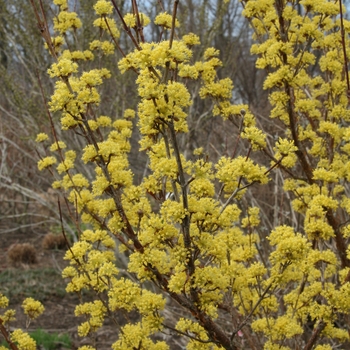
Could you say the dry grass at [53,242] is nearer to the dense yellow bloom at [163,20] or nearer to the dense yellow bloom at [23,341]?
the dense yellow bloom at [23,341]

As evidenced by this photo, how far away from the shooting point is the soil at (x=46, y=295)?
6.98 meters

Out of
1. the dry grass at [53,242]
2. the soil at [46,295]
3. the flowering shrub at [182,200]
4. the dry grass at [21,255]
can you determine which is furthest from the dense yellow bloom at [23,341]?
the dry grass at [53,242]

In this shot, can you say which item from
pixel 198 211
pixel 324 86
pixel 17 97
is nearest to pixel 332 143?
pixel 324 86

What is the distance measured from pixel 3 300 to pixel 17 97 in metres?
4.11

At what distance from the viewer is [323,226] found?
249 centimetres

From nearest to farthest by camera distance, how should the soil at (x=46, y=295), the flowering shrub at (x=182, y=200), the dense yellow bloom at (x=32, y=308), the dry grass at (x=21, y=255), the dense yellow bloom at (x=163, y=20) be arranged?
the flowering shrub at (x=182, y=200)
the dense yellow bloom at (x=163, y=20)
the dense yellow bloom at (x=32, y=308)
the soil at (x=46, y=295)
the dry grass at (x=21, y=255)

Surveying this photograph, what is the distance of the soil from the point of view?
6.98m

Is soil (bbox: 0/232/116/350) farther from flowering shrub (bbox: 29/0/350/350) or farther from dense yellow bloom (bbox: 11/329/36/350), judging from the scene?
flowering shrub (bbox: 29/0/350/350)

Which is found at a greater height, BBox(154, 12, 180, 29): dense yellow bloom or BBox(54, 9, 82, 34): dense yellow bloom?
BBox(54, 9, 82, 34): dense yellow bloom

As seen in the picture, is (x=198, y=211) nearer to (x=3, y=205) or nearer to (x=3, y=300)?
(x=3, y=300)

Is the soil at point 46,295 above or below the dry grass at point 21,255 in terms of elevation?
below

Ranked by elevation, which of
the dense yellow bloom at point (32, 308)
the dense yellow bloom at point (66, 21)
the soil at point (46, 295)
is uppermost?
the dense yellow bloom at point (66, 21)

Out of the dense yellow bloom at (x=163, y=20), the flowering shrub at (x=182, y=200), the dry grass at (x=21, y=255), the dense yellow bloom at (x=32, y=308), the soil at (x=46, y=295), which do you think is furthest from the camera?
the dry grass at (x=21, y=255)

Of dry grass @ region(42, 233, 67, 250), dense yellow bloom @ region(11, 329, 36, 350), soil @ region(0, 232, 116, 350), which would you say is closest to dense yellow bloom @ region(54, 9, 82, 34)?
dense yellow bloom @ region(11, 329, 36, 350)
